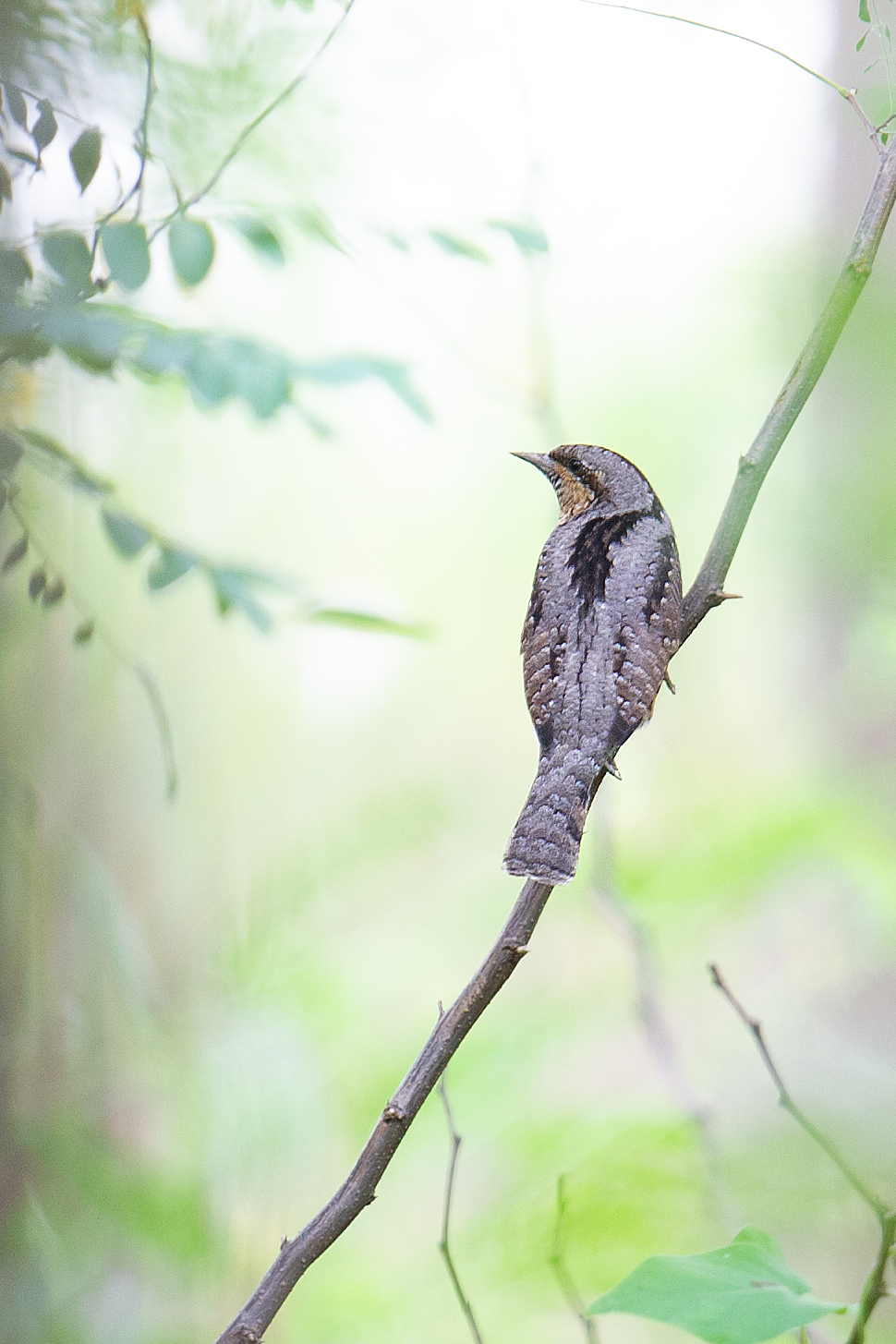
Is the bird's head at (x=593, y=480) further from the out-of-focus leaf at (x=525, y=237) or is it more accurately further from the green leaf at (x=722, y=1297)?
the green leaf at (x=722, y=1297)

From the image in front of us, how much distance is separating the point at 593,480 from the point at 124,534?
1.53 ft

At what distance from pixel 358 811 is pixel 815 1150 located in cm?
116

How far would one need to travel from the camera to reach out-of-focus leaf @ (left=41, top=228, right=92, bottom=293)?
0.89 meters

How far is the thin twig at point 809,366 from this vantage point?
67 cm

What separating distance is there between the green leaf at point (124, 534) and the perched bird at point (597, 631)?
0.40 metres

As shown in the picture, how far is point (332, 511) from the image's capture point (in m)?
2.39

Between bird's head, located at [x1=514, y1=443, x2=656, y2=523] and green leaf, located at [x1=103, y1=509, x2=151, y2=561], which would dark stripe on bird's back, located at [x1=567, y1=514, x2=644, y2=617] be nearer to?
bird's head, located at [x1=514, y1=443, x2=656, y2=523]

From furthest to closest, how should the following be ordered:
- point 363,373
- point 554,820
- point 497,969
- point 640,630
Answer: point 363,373 → point 640,630 → point 554,820 → point 497,969

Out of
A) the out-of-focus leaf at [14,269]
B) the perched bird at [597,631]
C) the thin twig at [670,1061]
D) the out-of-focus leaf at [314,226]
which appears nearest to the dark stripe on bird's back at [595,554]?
the perched bird at [597,631]

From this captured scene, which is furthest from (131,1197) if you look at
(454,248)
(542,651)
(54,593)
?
(454,248)

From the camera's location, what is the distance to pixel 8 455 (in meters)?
0.97

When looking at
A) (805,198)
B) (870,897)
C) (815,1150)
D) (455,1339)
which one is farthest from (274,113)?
(455,1339)

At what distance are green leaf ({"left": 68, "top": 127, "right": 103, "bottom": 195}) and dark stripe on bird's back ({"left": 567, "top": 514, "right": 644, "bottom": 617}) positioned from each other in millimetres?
546

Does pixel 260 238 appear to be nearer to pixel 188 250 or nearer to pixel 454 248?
pixel 188 250
